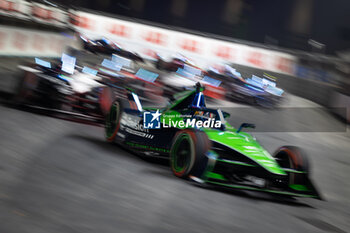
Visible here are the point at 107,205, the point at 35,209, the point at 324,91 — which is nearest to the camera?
the point at 35,209

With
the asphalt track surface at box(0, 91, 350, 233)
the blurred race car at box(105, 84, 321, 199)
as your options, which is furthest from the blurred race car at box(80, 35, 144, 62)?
the blurred race car at box(105, 84, 321, 199)

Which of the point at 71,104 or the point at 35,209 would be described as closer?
the point at 35,209

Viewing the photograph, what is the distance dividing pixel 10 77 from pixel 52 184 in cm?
871

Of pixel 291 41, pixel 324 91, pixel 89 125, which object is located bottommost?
pixel 89 125

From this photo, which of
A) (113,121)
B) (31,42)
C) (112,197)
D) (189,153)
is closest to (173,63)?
(31,42)

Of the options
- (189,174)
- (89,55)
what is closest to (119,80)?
(189,174)

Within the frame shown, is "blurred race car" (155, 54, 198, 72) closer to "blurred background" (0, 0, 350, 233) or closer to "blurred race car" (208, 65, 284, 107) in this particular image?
"blurred background" (0, 0, 350, 233)

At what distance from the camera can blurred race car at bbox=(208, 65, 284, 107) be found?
2003 cm

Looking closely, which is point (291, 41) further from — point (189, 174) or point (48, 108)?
point (189, 174)

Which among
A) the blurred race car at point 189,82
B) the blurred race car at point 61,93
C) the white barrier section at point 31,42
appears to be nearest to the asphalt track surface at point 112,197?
the blurred race car at point 61,93

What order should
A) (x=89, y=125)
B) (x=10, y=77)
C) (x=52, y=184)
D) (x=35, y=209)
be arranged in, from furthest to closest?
(x=10, y=77)
(x=89, y=125)
(x=52, y=184)
(x=35, y=209)

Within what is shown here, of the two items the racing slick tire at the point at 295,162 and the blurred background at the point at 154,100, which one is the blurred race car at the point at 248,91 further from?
the racing slick tire at the point at 295,162

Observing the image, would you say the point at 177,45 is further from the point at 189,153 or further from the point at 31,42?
the point at 189,153

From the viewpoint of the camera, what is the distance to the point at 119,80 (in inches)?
591
